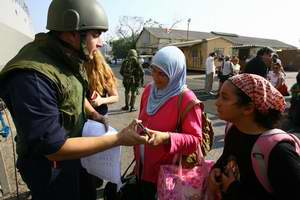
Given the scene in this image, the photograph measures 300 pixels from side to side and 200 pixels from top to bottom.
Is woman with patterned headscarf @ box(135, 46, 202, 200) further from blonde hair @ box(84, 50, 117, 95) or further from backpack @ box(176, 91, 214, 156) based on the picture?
blonde hair @ box(84, 50, 117, 95)

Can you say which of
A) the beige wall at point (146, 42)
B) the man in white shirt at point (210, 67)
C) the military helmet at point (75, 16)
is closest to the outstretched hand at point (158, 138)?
the military helmet at point (75, 16)

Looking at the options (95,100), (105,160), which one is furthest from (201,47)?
(105,160)

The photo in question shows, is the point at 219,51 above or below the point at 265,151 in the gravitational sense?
below

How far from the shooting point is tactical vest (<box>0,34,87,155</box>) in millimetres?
1488

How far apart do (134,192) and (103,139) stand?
2.88 ft

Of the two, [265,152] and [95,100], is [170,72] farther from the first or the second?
[95,100]

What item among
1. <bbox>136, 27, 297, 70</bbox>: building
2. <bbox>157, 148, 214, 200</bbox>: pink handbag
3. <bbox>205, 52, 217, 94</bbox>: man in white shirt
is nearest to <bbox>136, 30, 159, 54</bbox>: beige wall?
<bbox>136, 27, 297, 70</bbox>: building

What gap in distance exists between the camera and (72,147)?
1.52m

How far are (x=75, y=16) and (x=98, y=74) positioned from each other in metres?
2.22

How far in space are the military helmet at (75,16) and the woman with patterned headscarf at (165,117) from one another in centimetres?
68

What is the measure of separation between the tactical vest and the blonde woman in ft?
6.03

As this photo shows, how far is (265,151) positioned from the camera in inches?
63.4

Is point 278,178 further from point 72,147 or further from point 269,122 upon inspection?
point 72,147

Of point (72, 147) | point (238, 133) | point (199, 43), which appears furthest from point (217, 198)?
point (199, 43)
